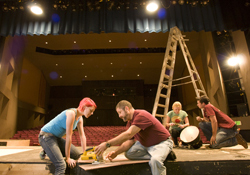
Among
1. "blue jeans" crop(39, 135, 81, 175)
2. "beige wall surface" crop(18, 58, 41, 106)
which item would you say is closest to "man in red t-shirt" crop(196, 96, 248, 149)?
"blue jeans" crop(39, 135, 81, 175)

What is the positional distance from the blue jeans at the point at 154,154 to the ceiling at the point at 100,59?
10868 mm

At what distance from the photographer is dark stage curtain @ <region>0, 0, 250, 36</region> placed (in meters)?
4.32

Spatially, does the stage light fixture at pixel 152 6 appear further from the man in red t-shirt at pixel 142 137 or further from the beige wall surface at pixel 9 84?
the beige wall surface at pixel 9 84

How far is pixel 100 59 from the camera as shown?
14.8 metres

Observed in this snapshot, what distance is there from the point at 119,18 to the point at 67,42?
959cm

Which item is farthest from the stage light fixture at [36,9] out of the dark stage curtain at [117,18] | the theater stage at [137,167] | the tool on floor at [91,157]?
the tool on floor at [91,157]

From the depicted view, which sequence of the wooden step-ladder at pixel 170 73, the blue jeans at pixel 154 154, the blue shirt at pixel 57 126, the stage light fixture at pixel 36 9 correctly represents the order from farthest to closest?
the wooden step-ladder at pixel 170 73 < the stage light fixture at pixel 36 9 < the blue shirt at pixel 57 126 < the blue jeans at pixel 154 154

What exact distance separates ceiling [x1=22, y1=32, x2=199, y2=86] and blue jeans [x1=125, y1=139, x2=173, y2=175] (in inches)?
428

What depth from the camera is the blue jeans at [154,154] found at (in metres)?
1.77

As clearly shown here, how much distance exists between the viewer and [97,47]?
13797 mm

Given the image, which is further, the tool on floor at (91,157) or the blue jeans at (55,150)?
the blue jeans at (55,150)

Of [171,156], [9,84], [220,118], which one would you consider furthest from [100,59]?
[171,156]

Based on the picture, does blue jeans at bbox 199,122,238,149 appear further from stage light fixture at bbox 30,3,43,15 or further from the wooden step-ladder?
stage light fixture at bbox 30,3,43,15

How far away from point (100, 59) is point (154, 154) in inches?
533
